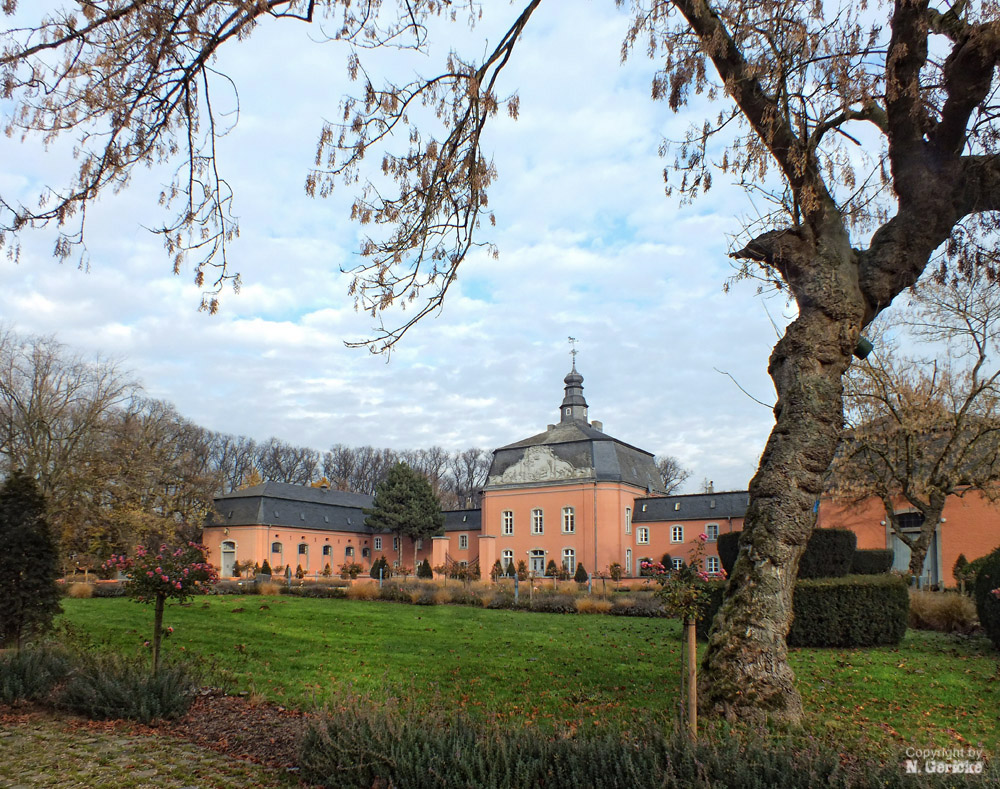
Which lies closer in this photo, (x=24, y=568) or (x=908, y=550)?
(x=24, y=568)

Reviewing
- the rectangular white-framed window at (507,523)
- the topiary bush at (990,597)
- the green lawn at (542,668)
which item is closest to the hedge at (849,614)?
the green lawn at (542,668)

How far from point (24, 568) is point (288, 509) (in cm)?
3589

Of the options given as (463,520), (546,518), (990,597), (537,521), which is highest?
(546,518)

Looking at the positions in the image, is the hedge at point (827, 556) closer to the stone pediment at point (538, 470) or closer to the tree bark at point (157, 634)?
the tree bark at point (157, 634)

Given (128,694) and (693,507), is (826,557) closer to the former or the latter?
(128,694)

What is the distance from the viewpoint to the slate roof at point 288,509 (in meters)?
42.0

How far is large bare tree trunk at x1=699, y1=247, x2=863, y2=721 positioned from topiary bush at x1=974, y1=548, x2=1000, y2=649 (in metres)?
7.13

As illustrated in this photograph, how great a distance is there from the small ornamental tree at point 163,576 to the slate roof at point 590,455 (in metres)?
33.0

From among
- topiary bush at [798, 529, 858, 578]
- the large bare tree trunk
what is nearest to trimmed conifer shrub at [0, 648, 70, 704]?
the large bare tree trunk

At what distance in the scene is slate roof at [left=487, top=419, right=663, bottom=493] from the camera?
40875 mm

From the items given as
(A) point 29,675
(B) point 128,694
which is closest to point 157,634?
(A) point 29,675

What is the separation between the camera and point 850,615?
36.6 feet

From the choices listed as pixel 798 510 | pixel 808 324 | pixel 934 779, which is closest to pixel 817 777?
pixel 934 779

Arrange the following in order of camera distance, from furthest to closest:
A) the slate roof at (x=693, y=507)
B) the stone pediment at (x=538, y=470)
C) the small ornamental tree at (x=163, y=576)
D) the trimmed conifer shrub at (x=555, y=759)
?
the stone pediment at (x=538, y=470), the slate roof at (x=693, y=507), the small ornamental tree at (x=163, y=576), the trimmed conifer shrub at (x=555, y=759)
